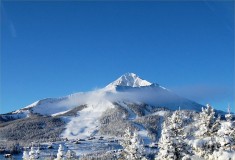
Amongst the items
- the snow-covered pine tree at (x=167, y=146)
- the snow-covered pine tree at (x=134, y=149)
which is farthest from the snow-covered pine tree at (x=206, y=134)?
the snow-covered pine tree at (x=134, y=149)

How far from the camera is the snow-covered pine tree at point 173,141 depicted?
54.6 meters

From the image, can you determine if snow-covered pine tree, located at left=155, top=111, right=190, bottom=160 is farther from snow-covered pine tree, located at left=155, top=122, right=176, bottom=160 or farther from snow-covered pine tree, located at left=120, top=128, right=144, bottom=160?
snow-covered pine tree, located at left=120, top=128, right=144, bottom=160

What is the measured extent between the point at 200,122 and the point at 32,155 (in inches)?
1660

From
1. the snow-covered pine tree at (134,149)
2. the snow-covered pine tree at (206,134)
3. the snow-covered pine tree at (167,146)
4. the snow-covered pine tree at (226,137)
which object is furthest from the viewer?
the snow-covered pine tree at (134,149)

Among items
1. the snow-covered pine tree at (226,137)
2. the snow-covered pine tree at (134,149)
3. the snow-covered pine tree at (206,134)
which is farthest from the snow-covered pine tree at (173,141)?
the snow-covered pine tree at (134,149)

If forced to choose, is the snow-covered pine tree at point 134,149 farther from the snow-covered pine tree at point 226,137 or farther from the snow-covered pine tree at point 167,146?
the snow-covered pine tree at point 226,137

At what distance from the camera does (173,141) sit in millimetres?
55156

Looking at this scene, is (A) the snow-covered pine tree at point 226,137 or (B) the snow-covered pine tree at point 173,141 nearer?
(A) the snow-covered pine tree at point 226,137

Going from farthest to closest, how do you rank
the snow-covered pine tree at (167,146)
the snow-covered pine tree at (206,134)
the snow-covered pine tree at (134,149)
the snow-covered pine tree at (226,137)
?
the snow-covered pine tree at (134,149) < the snow-covered pine tree at (167,146) < the snow-covered pine tree at (206,134) < the snow-covered pine tree at (226,137)

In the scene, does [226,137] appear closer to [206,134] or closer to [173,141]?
[206,134]

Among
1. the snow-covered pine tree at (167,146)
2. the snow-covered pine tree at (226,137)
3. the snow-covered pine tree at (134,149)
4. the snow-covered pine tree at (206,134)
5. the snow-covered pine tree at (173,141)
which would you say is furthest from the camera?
the snow-covered pine tree at (134,149)

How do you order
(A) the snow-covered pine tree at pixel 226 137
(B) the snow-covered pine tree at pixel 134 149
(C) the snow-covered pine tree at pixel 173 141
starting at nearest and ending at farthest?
(A) the snow-covered pine tree at pixel 226 137, (C) the snow-covered pine tree at pixel 173 141, (B) the snow-covered pine tree at pixel 134 149

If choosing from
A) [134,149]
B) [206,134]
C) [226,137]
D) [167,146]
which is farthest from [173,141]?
[134,149]

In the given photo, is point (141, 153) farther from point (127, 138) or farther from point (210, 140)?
point (210, 140)
